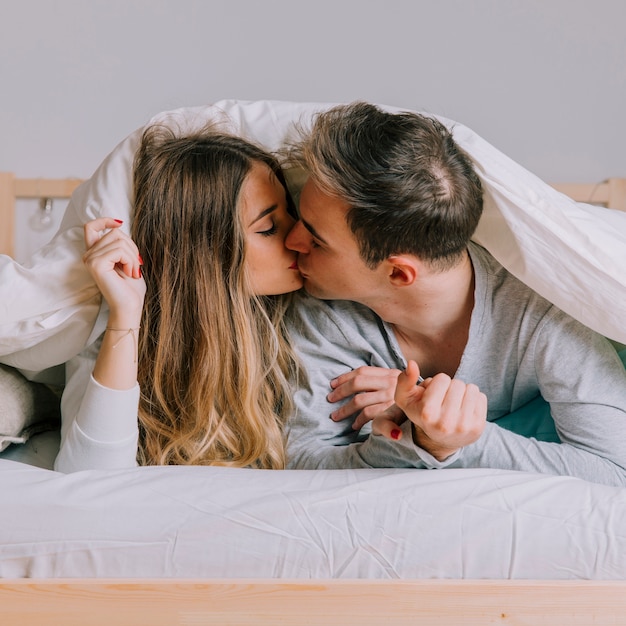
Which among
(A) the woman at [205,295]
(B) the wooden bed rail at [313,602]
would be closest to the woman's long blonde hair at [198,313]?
(A) the woman at [205,295]

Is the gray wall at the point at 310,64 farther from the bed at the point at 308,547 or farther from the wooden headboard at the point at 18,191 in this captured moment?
the bed at the point at 308,547

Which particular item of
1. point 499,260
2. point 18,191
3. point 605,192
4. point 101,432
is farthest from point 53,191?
point 605,192

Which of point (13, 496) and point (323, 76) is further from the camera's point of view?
point (323, 76)

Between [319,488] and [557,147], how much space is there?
1360 millimetres

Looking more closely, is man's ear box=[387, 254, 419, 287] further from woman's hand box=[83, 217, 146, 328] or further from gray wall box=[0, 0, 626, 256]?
gray wall box=[0, 0, 626, 256]

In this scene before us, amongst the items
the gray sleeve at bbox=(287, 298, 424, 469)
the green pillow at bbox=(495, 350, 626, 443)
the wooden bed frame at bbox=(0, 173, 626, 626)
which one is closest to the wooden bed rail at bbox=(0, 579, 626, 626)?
the wooden bed frame at bbox=(0, 173, 626, 626)

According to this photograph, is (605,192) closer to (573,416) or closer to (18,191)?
(573,416)

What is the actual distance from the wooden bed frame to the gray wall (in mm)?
1343

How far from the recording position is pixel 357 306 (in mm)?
1250

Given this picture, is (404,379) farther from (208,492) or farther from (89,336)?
(89,336)

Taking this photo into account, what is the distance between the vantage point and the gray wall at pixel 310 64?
188cm

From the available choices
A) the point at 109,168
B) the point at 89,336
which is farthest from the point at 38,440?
the point at 109,168

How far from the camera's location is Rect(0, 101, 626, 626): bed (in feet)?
2.73

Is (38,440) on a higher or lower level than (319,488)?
lower
